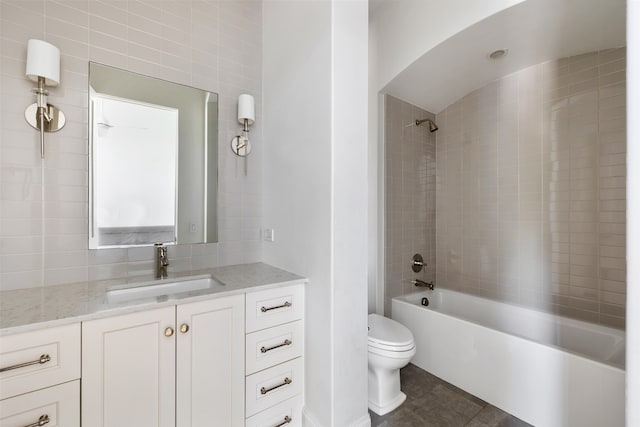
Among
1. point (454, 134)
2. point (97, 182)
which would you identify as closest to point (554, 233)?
point (454, 134)

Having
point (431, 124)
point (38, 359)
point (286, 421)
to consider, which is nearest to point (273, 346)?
point (286, 421)

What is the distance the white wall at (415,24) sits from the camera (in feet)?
5.88

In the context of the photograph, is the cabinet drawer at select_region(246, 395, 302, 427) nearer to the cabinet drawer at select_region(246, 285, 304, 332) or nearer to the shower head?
the cabinet drawer at select_region(246, 285, 304, 332)

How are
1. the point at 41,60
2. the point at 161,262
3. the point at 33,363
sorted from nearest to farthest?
the point at 33,363 → the point at 41,60 → the point at 161,262

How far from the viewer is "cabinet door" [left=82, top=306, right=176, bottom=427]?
3.50ft

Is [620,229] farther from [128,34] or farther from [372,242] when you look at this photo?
[128,34]

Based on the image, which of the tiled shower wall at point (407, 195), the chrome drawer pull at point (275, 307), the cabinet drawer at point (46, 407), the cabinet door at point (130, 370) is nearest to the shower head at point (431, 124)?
the tiled shower wall at point (407, 195)

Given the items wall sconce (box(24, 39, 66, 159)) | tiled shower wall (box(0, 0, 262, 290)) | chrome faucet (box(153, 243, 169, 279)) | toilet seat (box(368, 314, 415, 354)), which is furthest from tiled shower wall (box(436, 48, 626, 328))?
wall sconce (box(24, 39, 66, 159))

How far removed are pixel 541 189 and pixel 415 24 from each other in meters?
1.71

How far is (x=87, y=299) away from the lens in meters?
1.23

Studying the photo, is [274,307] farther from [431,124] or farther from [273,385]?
[431,124]

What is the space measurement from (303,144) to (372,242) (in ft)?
4.18

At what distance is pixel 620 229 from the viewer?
6.29 ft

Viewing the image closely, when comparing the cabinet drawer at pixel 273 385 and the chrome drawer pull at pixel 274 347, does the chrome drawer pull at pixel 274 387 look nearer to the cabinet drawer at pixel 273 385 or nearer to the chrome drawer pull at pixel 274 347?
the cabinet drawer at pixel 273 385
